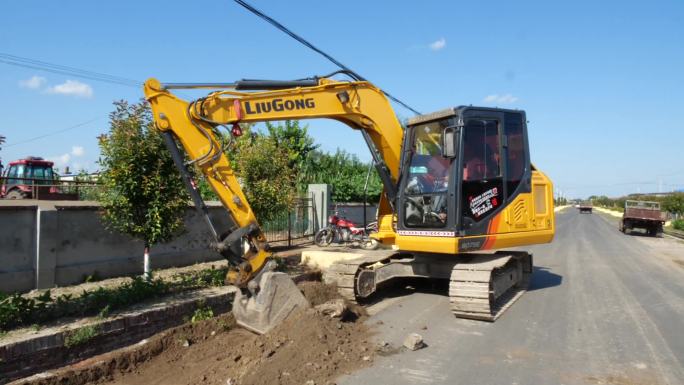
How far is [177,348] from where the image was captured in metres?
5.68

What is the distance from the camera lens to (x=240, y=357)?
16.7 feet

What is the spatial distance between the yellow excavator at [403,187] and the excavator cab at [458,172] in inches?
0.6

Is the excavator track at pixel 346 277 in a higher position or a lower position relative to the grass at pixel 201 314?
higher

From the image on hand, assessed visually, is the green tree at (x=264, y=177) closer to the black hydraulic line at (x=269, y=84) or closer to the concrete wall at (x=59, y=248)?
the concrete wall at (x=59, y=248)

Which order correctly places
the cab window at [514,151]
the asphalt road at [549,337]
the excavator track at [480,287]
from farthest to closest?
the cab window at [514,151] < the excavator track at [480,287] < the asphalt road at [549,337]

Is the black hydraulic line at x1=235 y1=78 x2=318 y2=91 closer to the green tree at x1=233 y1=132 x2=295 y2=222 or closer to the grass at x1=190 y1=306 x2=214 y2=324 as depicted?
the grass at x1=190 y1=306 x2=214 y2=324

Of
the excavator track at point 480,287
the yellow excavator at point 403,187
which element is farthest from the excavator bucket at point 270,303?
the excavator track at point 480,287

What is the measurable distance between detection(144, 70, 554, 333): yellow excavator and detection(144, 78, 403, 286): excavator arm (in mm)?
13

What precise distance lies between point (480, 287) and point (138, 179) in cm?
525

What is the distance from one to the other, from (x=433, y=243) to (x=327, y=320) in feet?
7.32

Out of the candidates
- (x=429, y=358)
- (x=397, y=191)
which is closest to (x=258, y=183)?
(x=397, y=191)

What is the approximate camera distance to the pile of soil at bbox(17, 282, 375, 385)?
4695mm

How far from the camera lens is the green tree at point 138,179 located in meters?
7.23

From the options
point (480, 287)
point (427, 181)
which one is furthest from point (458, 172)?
point (480, 287)
